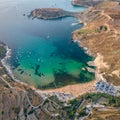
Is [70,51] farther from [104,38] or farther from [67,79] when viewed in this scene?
[67,79]

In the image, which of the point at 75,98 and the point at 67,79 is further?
the point at 67,79

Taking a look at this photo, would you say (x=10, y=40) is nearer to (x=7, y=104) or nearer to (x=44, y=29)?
(x=44, y=29)

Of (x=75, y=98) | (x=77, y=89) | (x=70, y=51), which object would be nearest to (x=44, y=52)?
(x=70, y=51)

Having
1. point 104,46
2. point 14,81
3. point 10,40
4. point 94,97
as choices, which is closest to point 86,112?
point 94,97

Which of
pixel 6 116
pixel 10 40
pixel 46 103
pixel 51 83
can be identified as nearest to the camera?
pixel 6 116

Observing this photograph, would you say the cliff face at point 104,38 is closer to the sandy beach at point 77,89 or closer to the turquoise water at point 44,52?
the turquoise water at point 44,52
